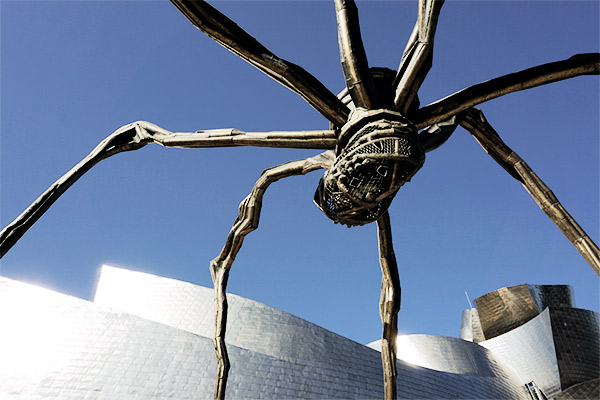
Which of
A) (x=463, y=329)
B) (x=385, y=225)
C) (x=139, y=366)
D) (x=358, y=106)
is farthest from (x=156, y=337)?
(x=463, y=329)

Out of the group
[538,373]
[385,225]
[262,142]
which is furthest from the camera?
[538,373]

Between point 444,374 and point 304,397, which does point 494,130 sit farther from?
point 444,374

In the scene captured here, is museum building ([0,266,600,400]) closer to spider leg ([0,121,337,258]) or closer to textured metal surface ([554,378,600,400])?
textured metal surface ([554,378,600,400])

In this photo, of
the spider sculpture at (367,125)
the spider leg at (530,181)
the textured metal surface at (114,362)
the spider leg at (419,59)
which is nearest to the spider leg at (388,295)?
the spider sculpture at (367,125)

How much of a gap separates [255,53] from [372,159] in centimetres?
84

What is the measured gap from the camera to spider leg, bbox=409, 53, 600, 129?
2.40m

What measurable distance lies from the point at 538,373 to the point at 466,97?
12579mm

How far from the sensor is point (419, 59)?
234 centimetres

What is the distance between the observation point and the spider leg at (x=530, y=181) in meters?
2.27

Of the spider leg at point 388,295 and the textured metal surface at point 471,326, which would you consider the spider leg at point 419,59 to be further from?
the textured metal surface at point 471,326

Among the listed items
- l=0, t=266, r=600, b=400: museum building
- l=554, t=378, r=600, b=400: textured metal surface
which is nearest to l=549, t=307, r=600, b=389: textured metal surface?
l=0, t=266, r=600, b=400: museum building

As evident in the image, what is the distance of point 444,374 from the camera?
11.1 m

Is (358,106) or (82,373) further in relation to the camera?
(82,373)

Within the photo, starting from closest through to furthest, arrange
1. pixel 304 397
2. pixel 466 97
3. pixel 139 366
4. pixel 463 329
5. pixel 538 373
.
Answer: pixel 466 97, pixel 139 366, pixel 304 397, pixel 538 373, pixel 463 329
